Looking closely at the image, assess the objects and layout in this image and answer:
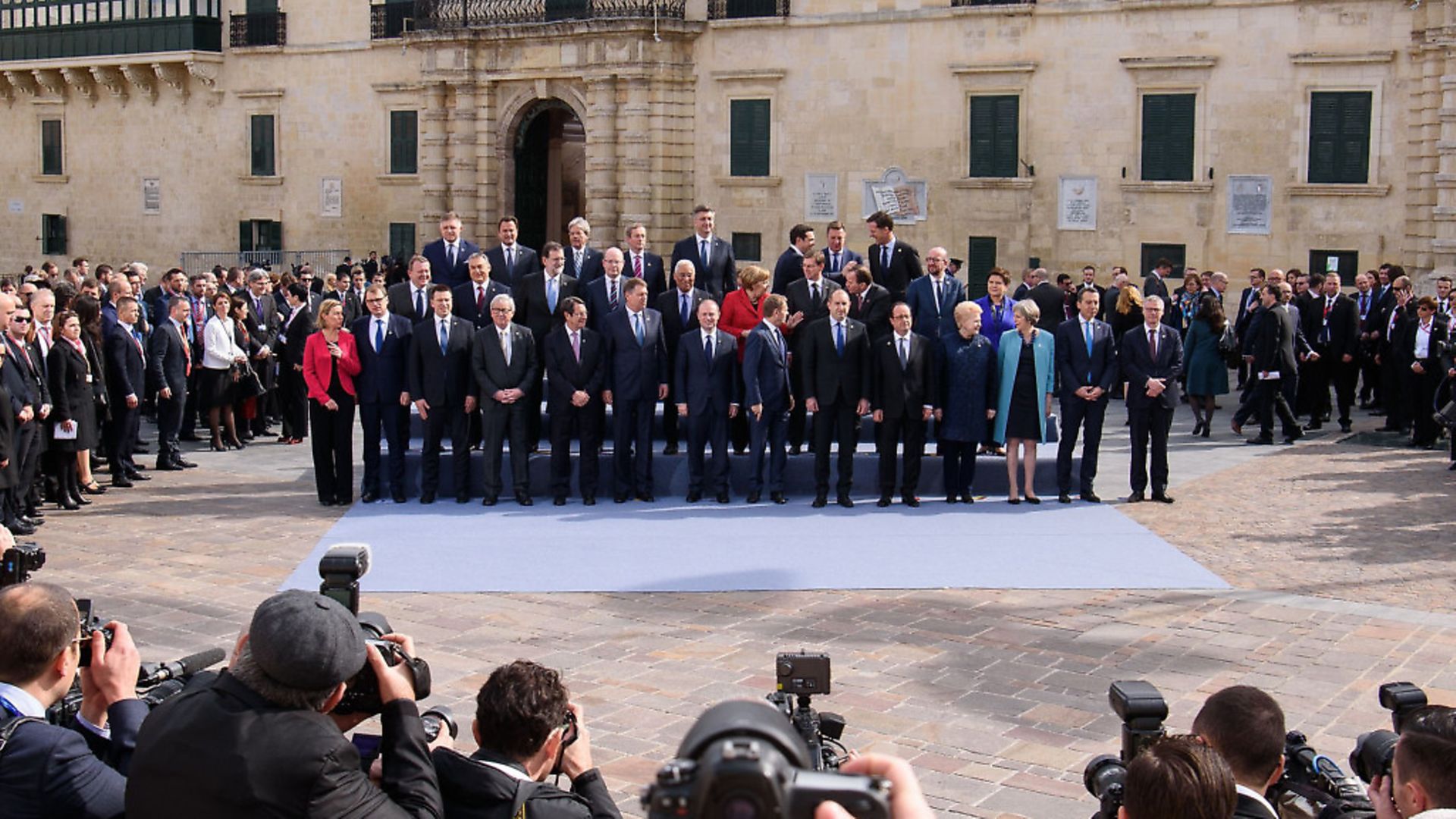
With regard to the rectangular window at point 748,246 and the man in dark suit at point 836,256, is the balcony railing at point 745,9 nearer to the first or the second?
the rectangular window at point 748,246

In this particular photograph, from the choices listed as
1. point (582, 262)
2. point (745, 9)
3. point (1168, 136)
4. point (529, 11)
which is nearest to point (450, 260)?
point (582, 262)

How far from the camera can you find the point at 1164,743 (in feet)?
11.9

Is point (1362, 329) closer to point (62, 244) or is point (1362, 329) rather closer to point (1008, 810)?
point (1008, 810)

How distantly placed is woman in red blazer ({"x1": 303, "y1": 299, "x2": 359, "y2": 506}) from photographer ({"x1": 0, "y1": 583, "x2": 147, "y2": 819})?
962 cm

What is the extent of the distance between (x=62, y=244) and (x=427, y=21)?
12.6 m

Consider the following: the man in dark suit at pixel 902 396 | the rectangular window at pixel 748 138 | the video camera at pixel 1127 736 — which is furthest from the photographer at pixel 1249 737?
the rectangular window at pixel 748 138

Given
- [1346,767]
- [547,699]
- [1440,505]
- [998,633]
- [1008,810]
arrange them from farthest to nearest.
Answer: [1440,505] < [998,633] < [1346,767] < [1008,810] < [547,699]

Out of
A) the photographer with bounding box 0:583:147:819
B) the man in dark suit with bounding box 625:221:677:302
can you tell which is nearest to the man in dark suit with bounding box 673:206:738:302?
the man in dark suit with bounding box 625:221:677:302

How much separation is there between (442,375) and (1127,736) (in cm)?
1063

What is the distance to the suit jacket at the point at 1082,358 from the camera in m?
14.2

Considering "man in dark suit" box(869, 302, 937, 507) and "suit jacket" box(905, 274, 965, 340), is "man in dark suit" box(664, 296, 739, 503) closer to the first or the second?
"man in dark suit" box(869, 302, 937, 507)

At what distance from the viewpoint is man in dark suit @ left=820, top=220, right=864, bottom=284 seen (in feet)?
50.3

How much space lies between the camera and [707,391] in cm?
1407

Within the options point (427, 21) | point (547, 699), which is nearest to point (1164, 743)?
point (547, 699)
